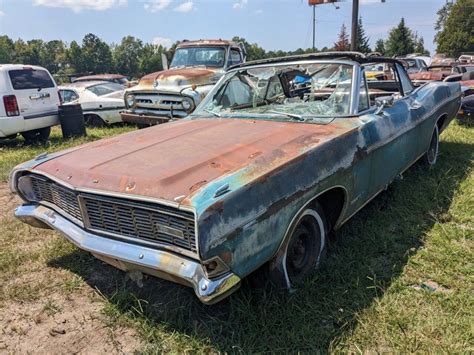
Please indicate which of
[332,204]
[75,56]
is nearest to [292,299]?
[332,204]

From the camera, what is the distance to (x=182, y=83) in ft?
26.6

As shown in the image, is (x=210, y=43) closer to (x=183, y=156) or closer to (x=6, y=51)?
(x=183, y=156)

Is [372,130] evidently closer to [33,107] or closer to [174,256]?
[174,256]

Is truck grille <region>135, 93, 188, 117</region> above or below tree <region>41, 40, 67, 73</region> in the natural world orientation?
below

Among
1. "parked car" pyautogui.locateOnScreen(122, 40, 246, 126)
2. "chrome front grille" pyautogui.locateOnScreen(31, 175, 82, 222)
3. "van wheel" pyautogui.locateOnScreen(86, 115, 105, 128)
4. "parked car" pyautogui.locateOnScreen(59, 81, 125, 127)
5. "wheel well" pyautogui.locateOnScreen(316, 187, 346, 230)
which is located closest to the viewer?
"chrome front grille" pyautogui.locateOnScreen(31, 175, 82, 222)

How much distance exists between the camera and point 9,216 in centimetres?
461

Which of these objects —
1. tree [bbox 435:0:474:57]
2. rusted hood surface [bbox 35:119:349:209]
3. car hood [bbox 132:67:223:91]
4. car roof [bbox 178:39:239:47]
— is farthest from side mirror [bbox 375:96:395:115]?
tree [bbox 435:0:474:57]

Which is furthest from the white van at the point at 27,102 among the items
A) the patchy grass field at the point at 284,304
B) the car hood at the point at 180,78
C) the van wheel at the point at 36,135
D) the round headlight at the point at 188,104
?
the patchy grass field at the point at 284,304

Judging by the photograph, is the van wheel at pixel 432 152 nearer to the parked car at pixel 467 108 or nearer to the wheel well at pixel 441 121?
the wheel well at pixel 441 121

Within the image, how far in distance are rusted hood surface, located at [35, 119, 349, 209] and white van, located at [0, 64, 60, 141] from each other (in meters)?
5.52

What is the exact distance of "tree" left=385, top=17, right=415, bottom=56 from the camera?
59500 mm

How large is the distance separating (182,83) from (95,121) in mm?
3618

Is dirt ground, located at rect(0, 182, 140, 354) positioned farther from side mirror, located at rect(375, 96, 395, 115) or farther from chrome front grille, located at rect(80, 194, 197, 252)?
side mirror, located at rect(375, 96, 395, 115)

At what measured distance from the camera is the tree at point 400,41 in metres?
59.5
